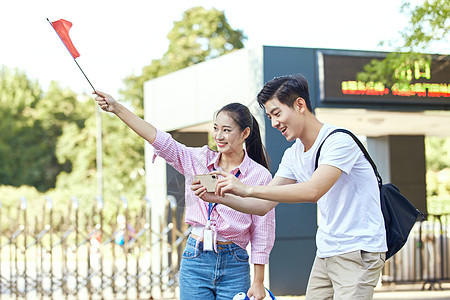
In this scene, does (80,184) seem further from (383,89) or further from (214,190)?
(214,190)

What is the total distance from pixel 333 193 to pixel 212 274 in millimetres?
851

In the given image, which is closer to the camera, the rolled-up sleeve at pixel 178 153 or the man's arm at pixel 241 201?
the man's arm at pixel 241 201

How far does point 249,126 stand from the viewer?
3.96m

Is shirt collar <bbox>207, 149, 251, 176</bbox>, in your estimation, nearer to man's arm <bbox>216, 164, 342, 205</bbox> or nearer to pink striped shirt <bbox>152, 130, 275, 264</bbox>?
pink striped shirt <bbox>152, 130, 275, 264</bbox>

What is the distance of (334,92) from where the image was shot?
33.6ft

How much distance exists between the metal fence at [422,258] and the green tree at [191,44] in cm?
2327

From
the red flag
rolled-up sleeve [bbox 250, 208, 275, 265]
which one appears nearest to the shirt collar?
rolled-up sleeve [bbox 250, 208, 275, 265]

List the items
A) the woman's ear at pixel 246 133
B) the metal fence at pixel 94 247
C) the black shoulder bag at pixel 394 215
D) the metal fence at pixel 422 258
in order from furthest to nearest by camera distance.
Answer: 1. the metal fence at pixel 422 258
2. the metal fence at pixel 94 247
3. the woman's ear at pixel 246 133
4. the black shoulder bag at pixel 394 215

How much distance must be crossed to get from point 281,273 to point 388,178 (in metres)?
4.89

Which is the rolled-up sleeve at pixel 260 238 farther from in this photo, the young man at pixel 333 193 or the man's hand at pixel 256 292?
the young man at pixel 333 193

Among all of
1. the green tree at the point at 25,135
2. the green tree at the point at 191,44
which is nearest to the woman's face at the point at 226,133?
the green tree at the point at 191,44

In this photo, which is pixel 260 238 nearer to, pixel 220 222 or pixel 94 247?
pixel 220 222

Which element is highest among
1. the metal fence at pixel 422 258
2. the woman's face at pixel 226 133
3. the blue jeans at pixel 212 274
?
the woman's face at pixel 226 133

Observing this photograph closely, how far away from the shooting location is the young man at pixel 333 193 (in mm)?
3164
